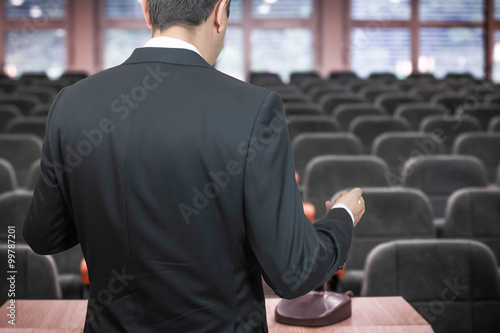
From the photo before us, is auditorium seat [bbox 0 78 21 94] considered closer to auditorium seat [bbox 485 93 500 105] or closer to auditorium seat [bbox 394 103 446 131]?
auditorium seat [bbox 394 103 446 131]

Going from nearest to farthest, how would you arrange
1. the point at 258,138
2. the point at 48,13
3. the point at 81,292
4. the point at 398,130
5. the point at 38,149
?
the point at 258,138 → the point at 81,292 → the point at 38,149 → the point at 398,130 → the point at 48,13

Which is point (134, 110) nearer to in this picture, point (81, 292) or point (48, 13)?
point (81, 292)

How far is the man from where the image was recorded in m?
0.97

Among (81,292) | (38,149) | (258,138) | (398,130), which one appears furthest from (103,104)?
(398,130)

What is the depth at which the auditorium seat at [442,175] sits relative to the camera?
3.58 meters

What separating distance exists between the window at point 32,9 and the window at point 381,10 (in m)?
6.05

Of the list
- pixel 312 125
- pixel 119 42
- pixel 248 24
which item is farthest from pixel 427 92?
pixel 119 42

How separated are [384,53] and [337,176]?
1028cm

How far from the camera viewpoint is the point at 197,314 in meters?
1.01

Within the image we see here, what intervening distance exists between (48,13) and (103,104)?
12561 mm

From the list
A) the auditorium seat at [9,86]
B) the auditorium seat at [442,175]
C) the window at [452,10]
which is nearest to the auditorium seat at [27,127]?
the auditorium seat at [442,175]

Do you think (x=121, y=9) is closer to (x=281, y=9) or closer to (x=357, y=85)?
(x=281, y=9)

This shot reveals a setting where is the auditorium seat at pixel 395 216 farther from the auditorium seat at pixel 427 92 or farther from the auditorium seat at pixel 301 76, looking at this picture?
the auditorium seat at pixel 301 76

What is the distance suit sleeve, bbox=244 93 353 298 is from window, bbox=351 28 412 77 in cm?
1229
